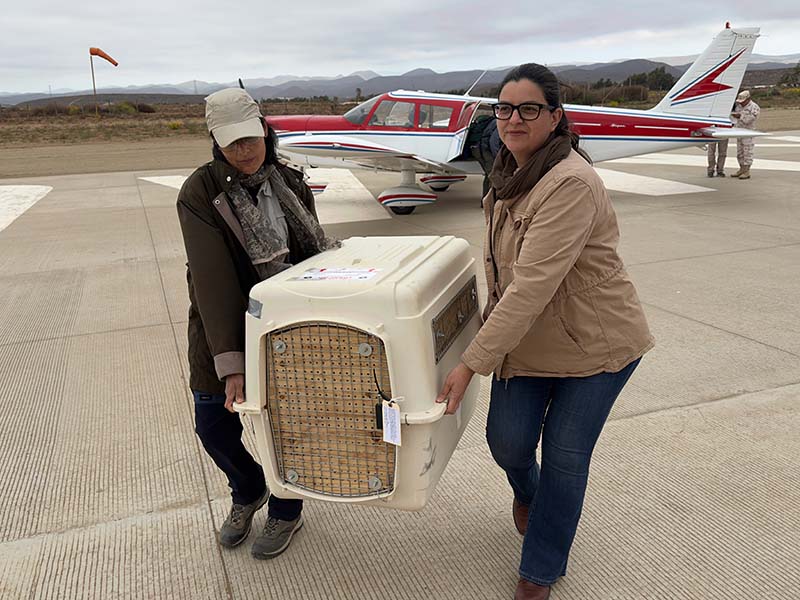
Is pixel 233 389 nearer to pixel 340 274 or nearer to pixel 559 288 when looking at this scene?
pixel 340 274

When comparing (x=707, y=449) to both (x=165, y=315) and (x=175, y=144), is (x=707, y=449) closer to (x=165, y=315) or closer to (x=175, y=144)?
(x=165, y=315)

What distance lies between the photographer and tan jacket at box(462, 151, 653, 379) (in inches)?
64.9

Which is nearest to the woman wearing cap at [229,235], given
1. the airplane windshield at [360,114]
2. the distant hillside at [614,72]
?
the airplane windshield at [360,114]

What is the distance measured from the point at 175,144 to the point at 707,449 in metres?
27.5

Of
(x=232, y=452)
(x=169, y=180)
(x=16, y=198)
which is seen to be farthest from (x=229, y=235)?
(x=169, y=180)

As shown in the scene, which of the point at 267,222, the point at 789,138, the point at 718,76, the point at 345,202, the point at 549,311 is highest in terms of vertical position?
the point at 718,76

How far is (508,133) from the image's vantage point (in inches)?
70.1

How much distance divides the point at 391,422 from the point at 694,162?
15723 millimetres

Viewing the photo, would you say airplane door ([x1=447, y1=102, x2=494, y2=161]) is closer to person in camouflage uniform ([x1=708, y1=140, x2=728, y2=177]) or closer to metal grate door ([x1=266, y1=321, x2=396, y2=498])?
person in camouflage uniform ([x1=708, y1=140, x2=728, y2=177])

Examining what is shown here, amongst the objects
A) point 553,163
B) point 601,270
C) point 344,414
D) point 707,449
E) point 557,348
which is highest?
point 553,163

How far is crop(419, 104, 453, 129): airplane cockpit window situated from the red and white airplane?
16mm

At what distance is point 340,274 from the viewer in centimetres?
179

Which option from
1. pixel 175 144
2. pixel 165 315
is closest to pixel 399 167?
pixel 165 315

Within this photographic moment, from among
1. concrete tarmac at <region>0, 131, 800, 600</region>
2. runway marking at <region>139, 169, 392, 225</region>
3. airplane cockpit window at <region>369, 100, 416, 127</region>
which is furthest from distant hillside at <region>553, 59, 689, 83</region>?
concrete tarmac at <region>0, 131, 800, 600</region>
